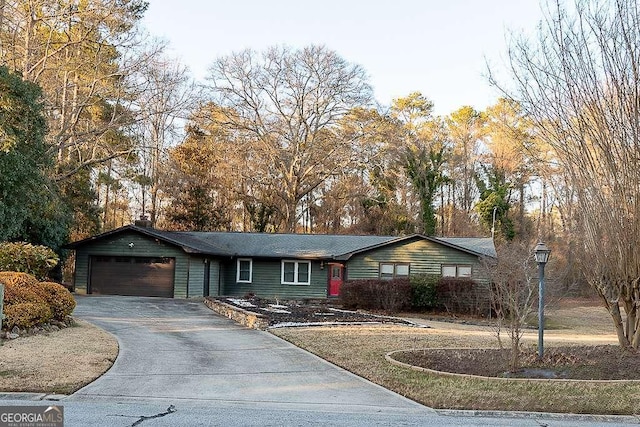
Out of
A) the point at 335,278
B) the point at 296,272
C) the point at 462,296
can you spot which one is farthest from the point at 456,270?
the point at 296,272

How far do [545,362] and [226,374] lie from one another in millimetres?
5685

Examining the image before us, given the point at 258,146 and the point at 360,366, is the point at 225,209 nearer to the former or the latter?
the point at 258,146

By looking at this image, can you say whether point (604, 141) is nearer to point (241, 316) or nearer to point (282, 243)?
point (241, 316)

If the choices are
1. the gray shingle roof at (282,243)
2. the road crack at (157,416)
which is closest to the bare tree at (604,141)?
the road crack at (157,416)

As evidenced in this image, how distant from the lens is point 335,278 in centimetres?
3147

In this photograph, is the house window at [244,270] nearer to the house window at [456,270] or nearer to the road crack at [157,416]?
the house window at [456,270]

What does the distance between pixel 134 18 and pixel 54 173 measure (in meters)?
8.44

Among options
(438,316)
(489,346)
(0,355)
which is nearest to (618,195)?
(489,346)

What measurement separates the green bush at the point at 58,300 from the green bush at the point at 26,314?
0.62 m

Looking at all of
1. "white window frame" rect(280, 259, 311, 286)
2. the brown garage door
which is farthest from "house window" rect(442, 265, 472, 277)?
the brown garage door

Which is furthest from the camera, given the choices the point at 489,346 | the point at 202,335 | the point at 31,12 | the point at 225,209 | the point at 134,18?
the point at 225,209

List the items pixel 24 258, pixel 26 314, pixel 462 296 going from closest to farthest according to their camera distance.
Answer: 1. pixel 26 314
2. pixel 24 258
3. pixel 462 296

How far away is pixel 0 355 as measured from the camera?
11.3m

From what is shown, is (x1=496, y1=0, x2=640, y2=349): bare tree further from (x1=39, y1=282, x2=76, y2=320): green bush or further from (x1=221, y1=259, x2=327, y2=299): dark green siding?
(x1=221, y1=259, x2=327, y2=299): dark green siding
